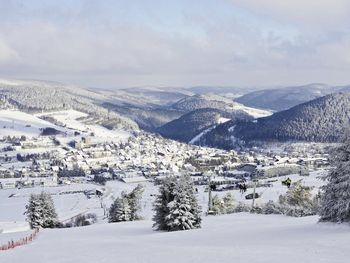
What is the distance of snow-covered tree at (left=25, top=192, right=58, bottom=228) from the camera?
52.0 m

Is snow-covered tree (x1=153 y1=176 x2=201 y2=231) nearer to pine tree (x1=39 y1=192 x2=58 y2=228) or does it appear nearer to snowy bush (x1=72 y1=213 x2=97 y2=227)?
pine tree (x1=39 y1=192 x2=58 y2=228)

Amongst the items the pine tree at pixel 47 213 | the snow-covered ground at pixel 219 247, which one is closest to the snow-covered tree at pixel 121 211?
the pine tree at pixel 47 213

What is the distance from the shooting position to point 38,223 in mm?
52000

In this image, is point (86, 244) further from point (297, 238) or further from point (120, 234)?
point (297, 238)

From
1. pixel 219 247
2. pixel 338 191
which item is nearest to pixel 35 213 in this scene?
pixel 219 247

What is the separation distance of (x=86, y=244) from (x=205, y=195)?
11373 cm

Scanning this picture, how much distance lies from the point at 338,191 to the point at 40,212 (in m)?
33.4

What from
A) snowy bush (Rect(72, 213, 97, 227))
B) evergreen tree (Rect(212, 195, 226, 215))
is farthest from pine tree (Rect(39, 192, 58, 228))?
snowy bush (Rect(72, 213, 97, 227))

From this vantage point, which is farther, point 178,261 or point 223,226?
point 223,226

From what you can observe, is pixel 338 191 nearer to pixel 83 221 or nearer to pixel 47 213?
pixel 47 213

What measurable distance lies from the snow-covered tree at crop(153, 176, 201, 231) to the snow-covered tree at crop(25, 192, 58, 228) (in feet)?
63.7

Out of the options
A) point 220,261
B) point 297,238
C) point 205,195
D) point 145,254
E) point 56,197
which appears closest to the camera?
point 220,261

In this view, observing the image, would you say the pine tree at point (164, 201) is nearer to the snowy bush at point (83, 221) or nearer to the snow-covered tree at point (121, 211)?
the snow-covered tree at point (121, 211)

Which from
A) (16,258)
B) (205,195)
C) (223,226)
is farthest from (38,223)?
(205,195)
